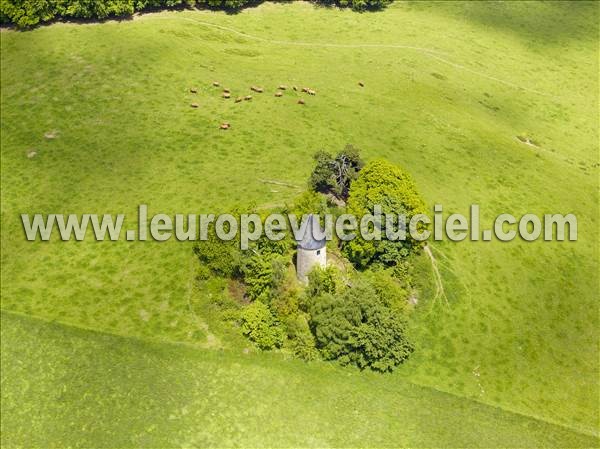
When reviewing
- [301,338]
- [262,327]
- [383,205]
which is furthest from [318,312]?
[383,205]

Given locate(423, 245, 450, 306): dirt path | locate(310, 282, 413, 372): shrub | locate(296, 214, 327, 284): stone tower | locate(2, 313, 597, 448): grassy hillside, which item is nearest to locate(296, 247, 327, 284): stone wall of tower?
locate(296, 214, 327, 284): stone tower

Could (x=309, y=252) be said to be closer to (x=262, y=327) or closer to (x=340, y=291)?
(x=340, y=291)

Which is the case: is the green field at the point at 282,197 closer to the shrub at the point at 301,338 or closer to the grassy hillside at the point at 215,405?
the grassy hillside at the point at 215,405

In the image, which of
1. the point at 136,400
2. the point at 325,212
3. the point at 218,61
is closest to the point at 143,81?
the point at 218,61

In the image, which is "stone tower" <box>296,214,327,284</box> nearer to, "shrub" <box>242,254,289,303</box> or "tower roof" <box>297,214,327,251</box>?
"tower roof" <box>297,214,327,251</box>

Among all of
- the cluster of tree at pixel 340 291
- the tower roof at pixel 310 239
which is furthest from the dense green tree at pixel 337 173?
the tower roof at pixel 310 239

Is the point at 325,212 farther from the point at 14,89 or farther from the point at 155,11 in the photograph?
the point at 155,11
